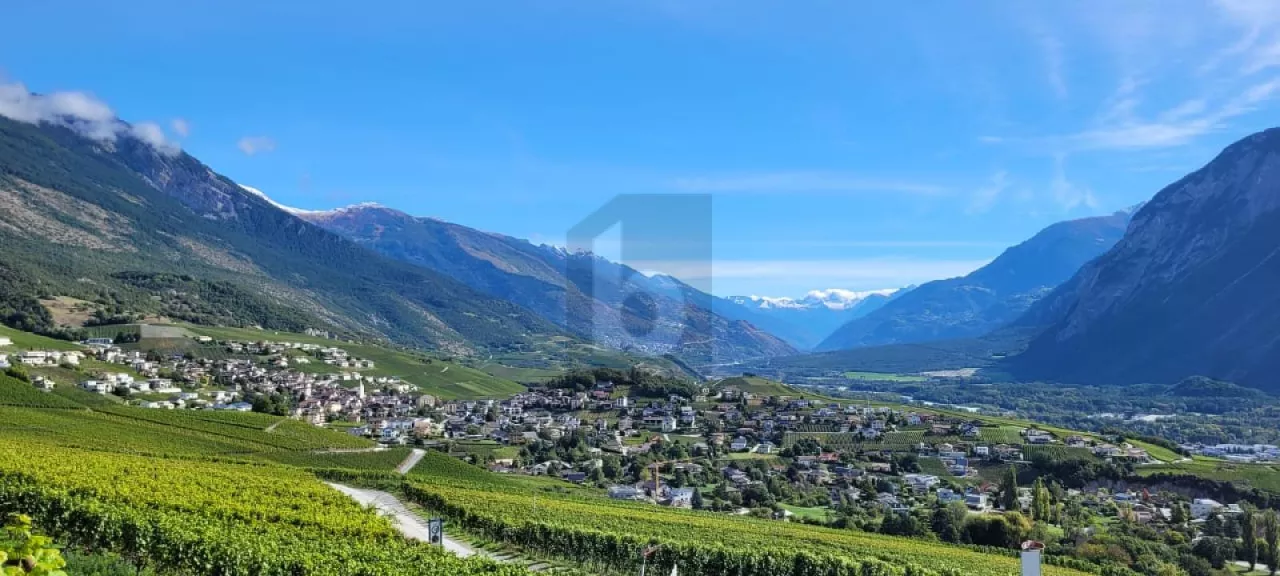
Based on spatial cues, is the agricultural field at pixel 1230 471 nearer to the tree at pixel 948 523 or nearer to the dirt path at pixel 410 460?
the tree at pixel 948 523

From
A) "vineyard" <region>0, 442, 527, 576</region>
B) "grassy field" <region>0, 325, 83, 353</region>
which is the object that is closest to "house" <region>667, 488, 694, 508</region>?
"vineyard" <region>0, 442, 527, 576</region>

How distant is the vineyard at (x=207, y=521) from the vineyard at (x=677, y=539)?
5869 mm

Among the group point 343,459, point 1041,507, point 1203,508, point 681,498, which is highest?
point 343,459

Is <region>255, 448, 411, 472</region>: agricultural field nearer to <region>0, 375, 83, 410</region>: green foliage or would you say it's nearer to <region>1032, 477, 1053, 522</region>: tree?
<region>0, 375, 83, 410</region>: green foliage

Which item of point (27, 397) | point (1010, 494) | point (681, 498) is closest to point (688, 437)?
point (681, 498)

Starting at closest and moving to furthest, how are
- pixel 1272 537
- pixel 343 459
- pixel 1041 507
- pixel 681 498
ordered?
pixel 1272 537 → pixel 1041 507 → pixel 343 459 → pixel 681 498

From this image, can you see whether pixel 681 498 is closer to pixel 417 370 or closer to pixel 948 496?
pixel 948 496

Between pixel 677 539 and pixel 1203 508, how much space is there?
4995 cm

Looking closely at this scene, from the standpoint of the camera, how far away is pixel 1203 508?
188ft

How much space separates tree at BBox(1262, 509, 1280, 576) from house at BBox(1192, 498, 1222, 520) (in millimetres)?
9742

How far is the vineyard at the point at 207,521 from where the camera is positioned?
664 inches

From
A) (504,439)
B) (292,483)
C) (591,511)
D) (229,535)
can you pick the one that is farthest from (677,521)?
(504,439)

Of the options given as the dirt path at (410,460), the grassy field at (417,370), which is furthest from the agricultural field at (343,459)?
the grassy field at (417,370)

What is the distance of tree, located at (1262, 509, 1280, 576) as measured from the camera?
4243 centimetres
